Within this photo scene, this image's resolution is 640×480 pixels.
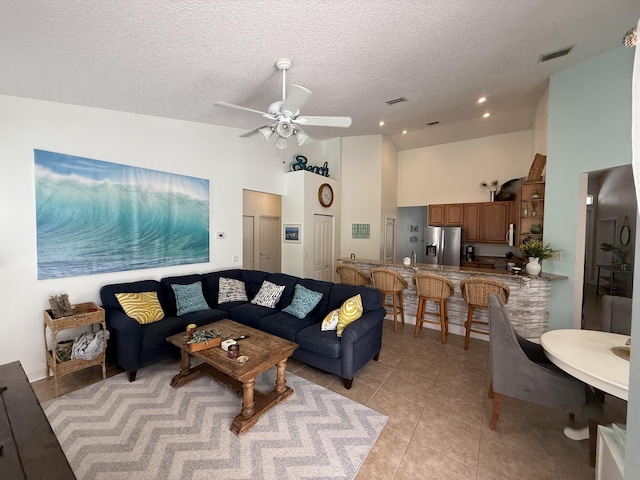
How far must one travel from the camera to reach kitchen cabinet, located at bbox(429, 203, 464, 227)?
576cm

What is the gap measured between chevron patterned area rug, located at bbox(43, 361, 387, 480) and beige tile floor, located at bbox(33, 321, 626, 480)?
0.55ft

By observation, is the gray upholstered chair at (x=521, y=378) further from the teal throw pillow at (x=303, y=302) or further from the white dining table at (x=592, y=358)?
the teal throw pillow at (x=303, y=302)

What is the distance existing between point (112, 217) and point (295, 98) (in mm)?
2661

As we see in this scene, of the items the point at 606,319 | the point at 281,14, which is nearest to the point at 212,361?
the point at 281,14

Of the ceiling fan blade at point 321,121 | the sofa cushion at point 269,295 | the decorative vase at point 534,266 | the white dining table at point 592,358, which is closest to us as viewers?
the white dining table at point 592,358

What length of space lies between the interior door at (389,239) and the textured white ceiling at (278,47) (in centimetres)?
300

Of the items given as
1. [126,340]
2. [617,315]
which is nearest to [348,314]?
[126,340]

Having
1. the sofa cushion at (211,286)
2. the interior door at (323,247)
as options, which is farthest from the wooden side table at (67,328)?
the interior door at (323,247)

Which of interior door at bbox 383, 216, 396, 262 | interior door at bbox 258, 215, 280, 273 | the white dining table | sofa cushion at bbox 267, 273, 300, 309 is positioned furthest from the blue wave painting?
the white dining table

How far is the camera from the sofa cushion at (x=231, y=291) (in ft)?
12.5

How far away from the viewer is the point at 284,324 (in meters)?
3.02

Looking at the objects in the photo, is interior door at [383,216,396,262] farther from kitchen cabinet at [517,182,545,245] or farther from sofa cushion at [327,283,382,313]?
sofa cushion at [327,283,382,313]

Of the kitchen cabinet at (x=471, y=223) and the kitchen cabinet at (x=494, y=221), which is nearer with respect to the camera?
the kitchen cabinet at (x=494, y=221)

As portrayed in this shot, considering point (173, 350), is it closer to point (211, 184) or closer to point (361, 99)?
point (211, 184)
